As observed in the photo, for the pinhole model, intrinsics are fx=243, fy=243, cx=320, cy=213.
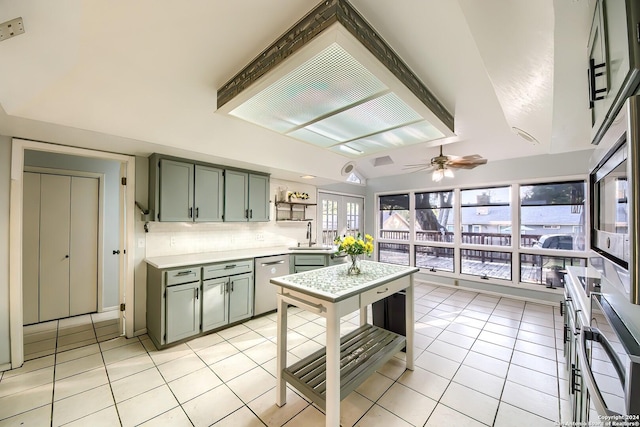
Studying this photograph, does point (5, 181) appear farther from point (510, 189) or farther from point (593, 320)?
point (510, 189)

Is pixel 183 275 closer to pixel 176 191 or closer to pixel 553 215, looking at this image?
pixel 176 191

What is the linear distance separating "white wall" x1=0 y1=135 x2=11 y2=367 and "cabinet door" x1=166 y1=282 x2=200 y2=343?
136 cm

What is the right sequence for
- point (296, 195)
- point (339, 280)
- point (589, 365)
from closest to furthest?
point (589, 365) → point (339, 280) → point (296, 195)

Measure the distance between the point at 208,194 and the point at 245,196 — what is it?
22.4 inches

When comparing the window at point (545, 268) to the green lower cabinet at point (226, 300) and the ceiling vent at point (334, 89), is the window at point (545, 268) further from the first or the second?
the green lower cabinet at point (226, 300)

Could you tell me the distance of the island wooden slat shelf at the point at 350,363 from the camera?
5.97ft

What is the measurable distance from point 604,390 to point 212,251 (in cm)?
393

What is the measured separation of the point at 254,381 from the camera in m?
2.22

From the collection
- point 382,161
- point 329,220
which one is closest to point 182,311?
point 329,220

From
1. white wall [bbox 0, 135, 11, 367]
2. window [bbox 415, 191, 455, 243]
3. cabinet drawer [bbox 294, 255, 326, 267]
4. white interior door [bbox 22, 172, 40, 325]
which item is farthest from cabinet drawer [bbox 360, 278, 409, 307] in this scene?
white interior door [bbox 22, 172, 40, 325]

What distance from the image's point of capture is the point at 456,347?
2.82m

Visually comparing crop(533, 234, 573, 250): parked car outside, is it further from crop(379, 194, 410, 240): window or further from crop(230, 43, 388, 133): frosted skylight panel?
crop(230, 43, 388, 133): frosted skylight panel

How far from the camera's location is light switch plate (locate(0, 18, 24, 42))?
1146mm

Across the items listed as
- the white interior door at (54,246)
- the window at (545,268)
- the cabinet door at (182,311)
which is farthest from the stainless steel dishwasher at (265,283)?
the window at (545,268)
